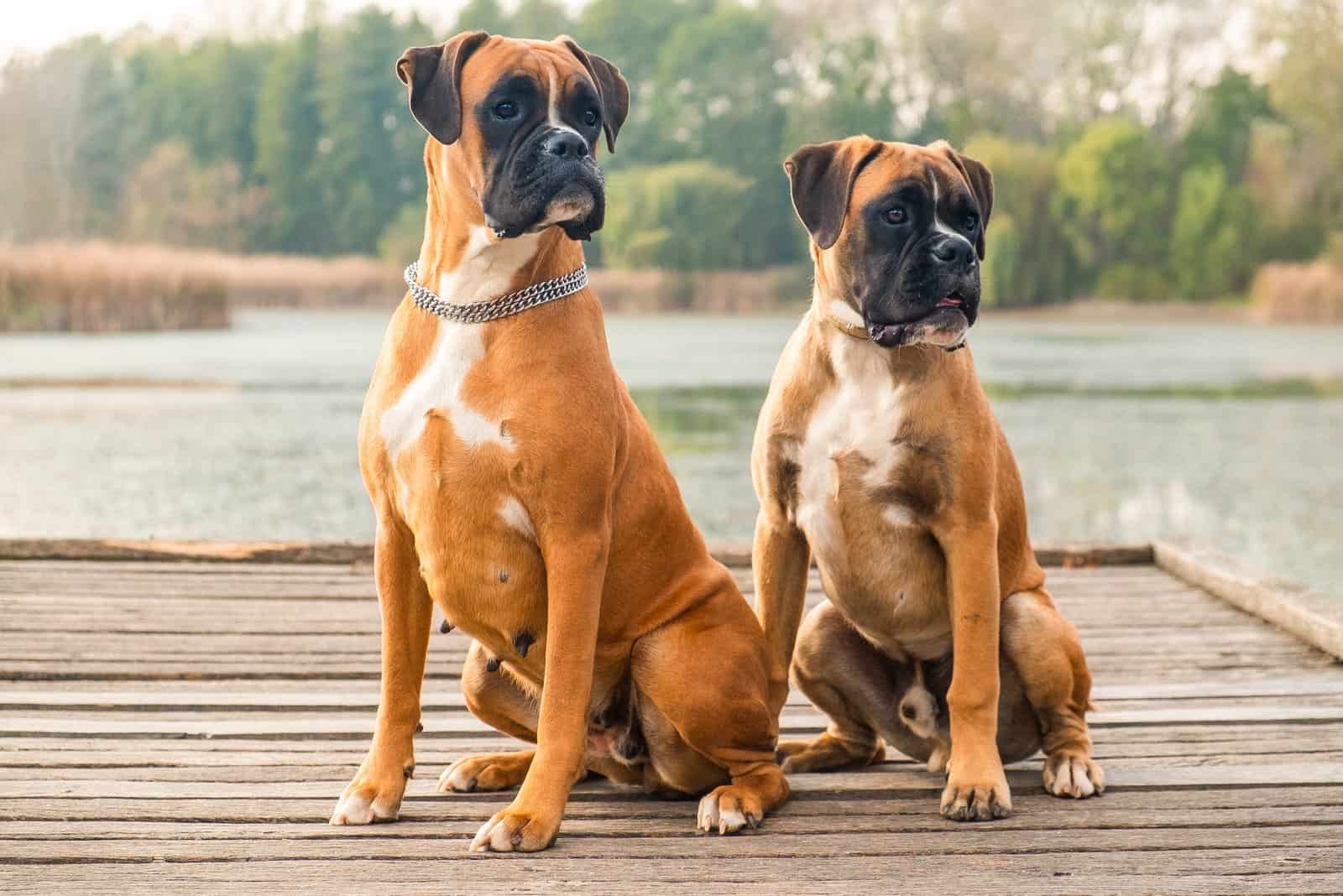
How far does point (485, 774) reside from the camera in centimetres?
312

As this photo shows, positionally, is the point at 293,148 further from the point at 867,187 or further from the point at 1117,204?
the point at 867,187

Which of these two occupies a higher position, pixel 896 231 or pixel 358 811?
pixel 896 231

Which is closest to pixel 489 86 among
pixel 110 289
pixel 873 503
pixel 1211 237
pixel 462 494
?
pixel 462 494

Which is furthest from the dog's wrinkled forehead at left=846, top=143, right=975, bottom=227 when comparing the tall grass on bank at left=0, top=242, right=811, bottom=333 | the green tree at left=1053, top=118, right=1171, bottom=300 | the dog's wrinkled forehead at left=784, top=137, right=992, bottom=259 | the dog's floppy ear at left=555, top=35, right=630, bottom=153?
the green tree at left=1053, top=118, right=1171, bottom=300

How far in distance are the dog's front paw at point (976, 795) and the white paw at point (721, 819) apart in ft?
1.28

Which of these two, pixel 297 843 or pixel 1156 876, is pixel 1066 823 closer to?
pixel 1156 876

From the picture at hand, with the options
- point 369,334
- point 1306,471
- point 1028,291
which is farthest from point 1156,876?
point 1028,291

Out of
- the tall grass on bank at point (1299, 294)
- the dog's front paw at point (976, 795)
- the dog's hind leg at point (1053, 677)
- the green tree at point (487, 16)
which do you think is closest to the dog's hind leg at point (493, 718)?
the dog's front paw at point (976, 795)

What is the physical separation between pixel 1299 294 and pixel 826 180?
30551mm

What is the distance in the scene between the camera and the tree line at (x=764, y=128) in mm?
35906

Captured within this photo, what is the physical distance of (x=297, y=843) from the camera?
2.75 m

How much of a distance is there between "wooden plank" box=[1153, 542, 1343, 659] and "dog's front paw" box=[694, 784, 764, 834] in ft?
7.92

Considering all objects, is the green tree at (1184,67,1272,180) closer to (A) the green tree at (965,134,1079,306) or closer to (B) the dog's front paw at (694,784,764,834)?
(A) the green tree at (965,134,1079,306)

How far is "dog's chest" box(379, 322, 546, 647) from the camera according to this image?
8.89 ft
